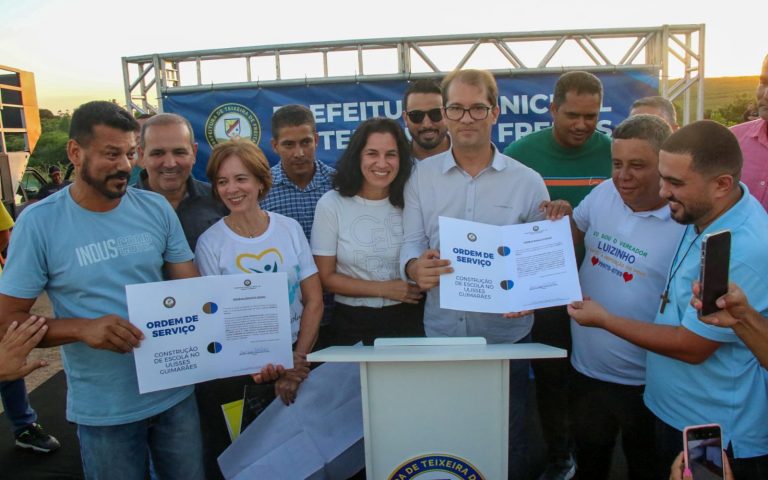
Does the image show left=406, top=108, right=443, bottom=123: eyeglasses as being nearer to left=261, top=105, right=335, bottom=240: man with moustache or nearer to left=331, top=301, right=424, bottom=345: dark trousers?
left=261, top=105, right=335, bottom=240: man with moustache

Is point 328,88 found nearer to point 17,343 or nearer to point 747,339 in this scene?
point 17,343

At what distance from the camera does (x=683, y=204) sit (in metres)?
1.84

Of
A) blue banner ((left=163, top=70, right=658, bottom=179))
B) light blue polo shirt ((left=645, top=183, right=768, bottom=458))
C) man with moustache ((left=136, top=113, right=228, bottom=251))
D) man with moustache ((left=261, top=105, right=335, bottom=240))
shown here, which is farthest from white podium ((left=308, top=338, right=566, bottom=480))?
blue banner ((left=163, top=70, right=658, bottom=179))

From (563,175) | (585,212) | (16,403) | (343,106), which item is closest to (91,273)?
(585,212)

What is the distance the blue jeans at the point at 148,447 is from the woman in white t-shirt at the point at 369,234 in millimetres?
915

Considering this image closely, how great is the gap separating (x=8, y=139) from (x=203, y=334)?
19.6 m

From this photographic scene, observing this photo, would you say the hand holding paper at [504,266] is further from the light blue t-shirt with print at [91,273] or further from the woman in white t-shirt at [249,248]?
the light blue t-shirt with print at [91,273]

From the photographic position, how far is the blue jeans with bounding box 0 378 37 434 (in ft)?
12.3

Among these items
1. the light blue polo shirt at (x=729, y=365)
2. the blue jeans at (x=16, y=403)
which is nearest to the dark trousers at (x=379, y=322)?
the light blue polo shirt at (x=729, y=365)

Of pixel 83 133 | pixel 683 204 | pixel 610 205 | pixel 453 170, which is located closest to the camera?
pixel 683 204

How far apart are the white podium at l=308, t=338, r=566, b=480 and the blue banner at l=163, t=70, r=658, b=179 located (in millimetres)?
4759

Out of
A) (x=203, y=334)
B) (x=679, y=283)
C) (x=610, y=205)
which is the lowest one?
(x=203, y=334)

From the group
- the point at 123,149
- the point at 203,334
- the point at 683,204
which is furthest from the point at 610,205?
the point at 123,149

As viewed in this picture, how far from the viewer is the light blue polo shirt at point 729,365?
168 cm
